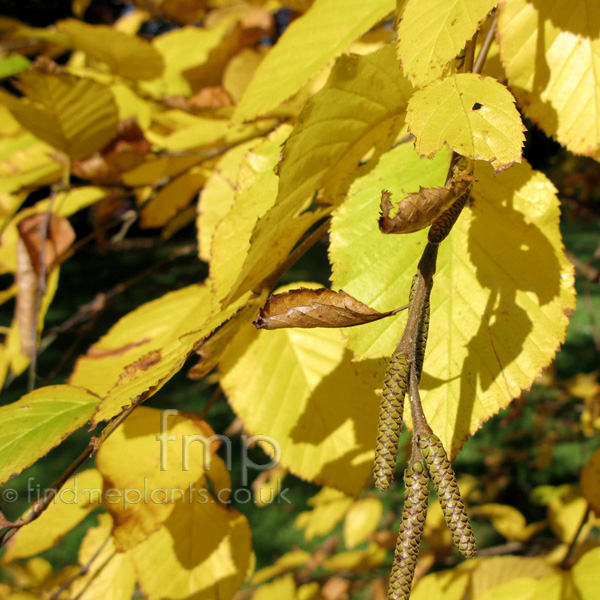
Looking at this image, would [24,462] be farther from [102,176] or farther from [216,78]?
[216,78]

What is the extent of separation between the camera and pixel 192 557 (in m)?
0.65

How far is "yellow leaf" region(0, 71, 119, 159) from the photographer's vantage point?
696mm

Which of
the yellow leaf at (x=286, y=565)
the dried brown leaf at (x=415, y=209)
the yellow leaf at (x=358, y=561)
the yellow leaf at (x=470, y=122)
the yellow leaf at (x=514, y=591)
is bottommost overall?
the yellow leaf at (x=286, y=565)

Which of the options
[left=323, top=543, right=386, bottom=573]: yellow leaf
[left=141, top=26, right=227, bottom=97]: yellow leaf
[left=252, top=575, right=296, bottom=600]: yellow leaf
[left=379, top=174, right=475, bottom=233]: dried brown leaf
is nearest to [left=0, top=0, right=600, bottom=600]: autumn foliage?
[left=379, top=174, right=475, bottom=233]: dried brown leaf

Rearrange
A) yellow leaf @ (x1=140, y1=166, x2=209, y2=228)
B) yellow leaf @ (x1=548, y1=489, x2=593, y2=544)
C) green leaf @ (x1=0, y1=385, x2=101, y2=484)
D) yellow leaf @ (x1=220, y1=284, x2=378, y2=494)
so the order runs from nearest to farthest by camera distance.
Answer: green leaf @ (x1=0, y1=385, x2=101, y2=484) → yellow leaf @ (x1=220, y1=284, x2=378, y2=494) → yellow leaf @ (x1=140, y1=166, x2=209, y2=228) → yellow leaf @ (x1=548, y1=489, x2=593, y2=544)

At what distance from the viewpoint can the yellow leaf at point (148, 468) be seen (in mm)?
573

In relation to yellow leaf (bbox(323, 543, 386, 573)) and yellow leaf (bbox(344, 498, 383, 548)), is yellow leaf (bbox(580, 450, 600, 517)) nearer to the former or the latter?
yellow leaf (bbox(323, 543, 386, 573))

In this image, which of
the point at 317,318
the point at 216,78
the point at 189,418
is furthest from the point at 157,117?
the point at 317,318

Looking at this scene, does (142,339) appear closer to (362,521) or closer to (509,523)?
(362,521)

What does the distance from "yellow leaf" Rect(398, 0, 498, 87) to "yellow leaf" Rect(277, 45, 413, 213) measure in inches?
1.4

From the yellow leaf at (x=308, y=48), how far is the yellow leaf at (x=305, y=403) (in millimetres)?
260

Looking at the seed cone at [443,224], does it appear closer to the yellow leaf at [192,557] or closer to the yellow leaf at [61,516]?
the yellow leaf at [192,557]

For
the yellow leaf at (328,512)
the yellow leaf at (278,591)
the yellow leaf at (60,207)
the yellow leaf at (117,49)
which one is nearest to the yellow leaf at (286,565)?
the yellow leaf at (328,512)

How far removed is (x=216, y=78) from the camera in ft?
3.60
